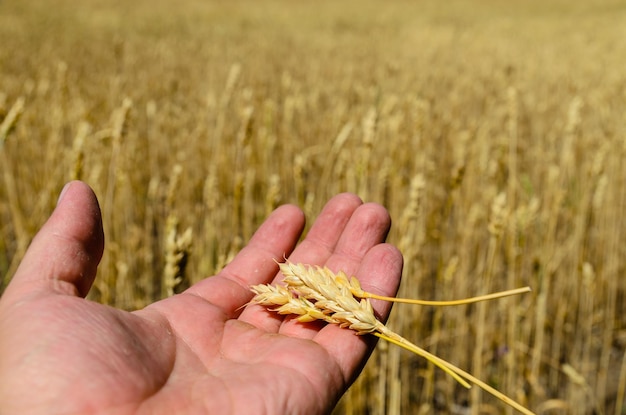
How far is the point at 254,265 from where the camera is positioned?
1.51m

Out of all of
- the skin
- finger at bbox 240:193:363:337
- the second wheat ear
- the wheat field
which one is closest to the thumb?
the skin

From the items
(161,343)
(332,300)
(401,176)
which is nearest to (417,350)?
(332,300)

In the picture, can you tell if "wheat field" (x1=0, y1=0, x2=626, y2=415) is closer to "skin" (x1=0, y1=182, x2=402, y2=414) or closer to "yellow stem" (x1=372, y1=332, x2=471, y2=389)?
"skin" (x1=0, y1=182, x2=402, y2=414)

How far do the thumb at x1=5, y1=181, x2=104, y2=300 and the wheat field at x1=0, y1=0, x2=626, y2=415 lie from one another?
0.22 metres

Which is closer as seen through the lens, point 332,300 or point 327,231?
point 332,300

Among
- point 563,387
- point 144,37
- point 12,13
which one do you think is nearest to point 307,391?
point 563,387

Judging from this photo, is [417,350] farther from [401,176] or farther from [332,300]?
[401,176]

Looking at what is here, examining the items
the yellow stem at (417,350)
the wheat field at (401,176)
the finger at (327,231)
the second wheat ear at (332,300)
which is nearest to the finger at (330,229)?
the finger at (327,231)

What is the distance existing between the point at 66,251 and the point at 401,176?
5.04 feet

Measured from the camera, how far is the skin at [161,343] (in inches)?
38.8

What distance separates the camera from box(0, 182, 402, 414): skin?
3.23 feet

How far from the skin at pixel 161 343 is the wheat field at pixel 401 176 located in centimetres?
18

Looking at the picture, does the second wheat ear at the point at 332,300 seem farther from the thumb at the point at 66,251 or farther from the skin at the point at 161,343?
the thumb at the point at 66,251

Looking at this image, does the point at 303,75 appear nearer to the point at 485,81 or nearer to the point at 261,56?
the point at 261,56
